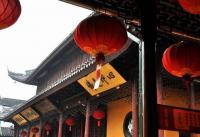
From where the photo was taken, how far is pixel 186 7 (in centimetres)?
317

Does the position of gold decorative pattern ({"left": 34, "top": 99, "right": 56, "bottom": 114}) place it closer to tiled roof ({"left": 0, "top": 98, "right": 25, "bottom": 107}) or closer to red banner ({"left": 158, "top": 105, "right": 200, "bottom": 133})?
red banner ({"left": 158, "top": 105, "right": 200, "bottom": 133})

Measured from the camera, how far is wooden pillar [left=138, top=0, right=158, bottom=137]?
3318 millimetres

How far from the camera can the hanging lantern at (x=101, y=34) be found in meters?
3.91

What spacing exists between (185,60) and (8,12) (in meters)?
2.25

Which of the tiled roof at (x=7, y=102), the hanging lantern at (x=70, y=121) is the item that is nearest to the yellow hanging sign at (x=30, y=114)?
the hanging lantern at (x=70, y=121)

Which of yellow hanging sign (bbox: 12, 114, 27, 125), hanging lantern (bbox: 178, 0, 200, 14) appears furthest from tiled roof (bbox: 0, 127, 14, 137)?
hanging lantern (bbox: 178, 0, 200, 14)

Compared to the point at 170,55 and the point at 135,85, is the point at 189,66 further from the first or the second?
the point at 135,85

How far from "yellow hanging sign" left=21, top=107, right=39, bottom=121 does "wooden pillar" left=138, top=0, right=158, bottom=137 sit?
1207 cm

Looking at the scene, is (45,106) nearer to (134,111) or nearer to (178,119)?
(134,111)

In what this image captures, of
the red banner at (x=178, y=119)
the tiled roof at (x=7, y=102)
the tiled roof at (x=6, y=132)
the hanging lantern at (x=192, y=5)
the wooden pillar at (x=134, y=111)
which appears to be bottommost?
the red banner at (x=178, y=119)

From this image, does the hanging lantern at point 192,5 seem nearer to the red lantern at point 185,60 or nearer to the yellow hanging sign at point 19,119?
the red lantern at point 185,60

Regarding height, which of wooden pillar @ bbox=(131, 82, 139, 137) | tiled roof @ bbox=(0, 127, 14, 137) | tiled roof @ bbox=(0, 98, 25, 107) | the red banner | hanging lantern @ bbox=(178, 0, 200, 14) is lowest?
the red banner

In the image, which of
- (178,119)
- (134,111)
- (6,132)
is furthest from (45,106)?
(6,132)

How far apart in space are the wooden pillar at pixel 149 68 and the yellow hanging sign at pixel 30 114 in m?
12.1
